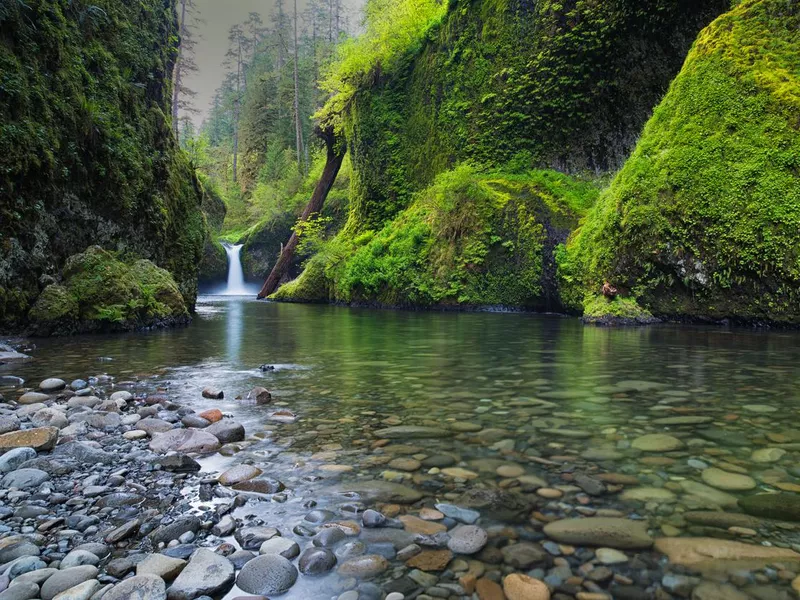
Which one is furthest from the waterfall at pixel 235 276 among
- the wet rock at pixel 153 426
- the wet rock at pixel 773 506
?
the wet rock at pixel 773 506

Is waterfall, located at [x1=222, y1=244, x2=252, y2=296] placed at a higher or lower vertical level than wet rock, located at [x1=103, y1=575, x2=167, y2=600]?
higher

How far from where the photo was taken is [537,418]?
320cm

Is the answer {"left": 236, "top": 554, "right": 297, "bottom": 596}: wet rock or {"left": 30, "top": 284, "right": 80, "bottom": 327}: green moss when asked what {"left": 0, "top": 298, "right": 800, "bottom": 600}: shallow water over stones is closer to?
{"left": 236, "top": 554, "right": 297, "bottom": 596}: wet rock

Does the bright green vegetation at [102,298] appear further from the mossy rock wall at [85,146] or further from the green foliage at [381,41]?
the green foliage at [381,41]

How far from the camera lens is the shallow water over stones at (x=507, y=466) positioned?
1.57 metres

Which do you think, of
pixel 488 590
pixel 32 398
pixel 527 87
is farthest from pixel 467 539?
pixel 527 87

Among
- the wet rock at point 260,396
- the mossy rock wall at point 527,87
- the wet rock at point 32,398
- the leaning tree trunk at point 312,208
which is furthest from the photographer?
the leaning tree trunk at point 312,208

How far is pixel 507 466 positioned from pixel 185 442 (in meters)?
1.80

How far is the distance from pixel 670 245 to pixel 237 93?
162 feet

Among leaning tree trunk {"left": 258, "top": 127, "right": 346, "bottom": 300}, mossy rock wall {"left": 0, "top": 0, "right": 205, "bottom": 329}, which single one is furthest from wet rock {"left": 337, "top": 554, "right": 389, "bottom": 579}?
leaning tree trunk {"left": 258, "top": 127, "right": 346, "bottom": 300}

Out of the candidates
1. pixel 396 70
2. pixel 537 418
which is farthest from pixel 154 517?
pixel 396 70

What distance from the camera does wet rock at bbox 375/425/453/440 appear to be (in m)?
2.88

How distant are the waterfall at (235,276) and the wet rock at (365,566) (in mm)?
31375

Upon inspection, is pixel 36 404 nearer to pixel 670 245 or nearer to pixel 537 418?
pixel 537 418
